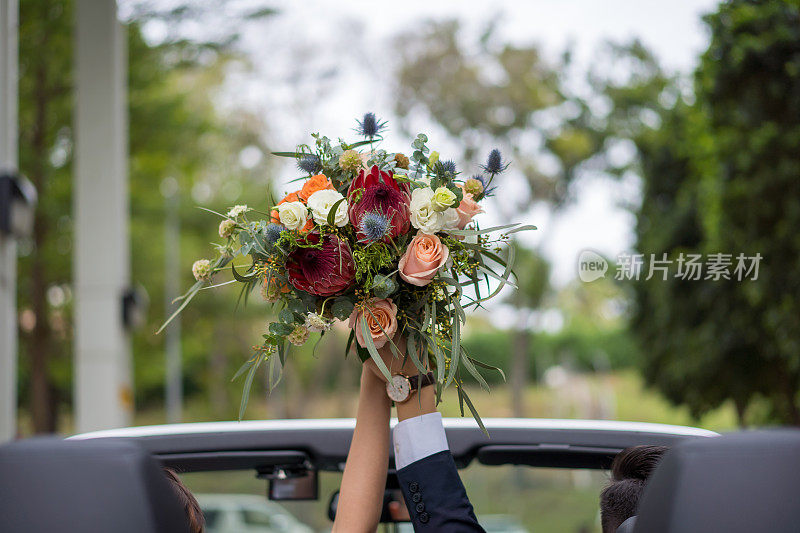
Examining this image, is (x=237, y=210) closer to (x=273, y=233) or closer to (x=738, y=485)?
(x=273, y=233)

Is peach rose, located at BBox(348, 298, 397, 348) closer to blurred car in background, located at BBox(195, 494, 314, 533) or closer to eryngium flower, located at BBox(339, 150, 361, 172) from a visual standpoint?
eryngium flower, located at BBox(339, 150, 361, 172)

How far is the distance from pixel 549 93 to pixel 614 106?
2249 mm

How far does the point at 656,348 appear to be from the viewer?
17.5 meters

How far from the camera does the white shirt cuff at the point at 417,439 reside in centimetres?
214

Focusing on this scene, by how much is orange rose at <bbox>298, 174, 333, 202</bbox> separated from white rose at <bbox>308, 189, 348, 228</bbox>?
0.06 m

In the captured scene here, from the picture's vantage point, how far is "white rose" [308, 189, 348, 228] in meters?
2.19

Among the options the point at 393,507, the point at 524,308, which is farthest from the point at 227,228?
the point at 524,308

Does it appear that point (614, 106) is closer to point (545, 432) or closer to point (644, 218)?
point (644, 218)

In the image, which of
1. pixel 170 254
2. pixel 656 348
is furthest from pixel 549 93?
pixel 170 254

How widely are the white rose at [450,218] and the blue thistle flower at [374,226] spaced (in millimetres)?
159

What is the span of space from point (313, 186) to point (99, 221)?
27.2 feet

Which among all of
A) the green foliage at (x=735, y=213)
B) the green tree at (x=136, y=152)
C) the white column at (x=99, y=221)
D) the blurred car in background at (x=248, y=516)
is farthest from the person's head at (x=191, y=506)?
the green tree at (x=136, y=152)

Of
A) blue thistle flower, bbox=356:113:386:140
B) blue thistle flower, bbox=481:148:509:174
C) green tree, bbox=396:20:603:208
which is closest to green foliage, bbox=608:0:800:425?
green tree, bbox=396:20:603:208

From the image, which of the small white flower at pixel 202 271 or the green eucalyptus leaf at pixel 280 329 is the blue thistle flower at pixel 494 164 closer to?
the green eucalyptus leaf at pixel 280 329
